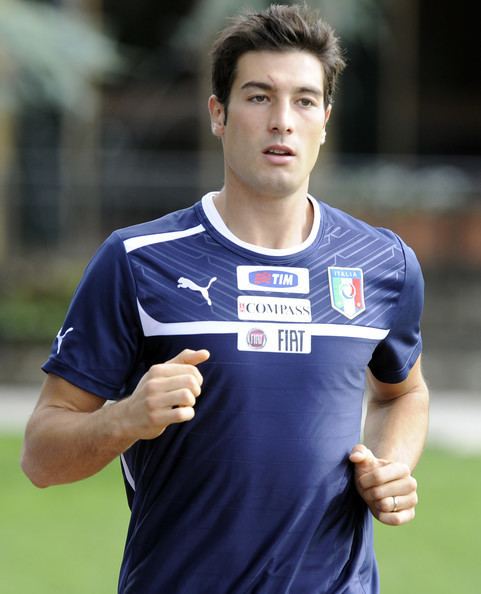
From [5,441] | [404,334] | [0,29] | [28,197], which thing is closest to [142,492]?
[404,334]

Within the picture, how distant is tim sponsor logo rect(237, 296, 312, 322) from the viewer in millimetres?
3197

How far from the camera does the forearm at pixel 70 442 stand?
3011 mm

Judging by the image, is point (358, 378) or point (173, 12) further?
point (173, 12)

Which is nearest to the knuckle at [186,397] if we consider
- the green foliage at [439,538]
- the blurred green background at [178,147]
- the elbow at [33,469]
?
the elbow at [33,469]

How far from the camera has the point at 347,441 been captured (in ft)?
10.7

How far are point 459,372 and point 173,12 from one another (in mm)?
5353

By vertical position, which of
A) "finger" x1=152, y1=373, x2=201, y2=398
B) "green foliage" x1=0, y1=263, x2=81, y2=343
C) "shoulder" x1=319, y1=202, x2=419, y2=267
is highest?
"green foliage" x1=0, y1=263, x2=81, y2=343

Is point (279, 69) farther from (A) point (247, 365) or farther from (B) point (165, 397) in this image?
(B) point (165, 397)

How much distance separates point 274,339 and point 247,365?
0.31ft

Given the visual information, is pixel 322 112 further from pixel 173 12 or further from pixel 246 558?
pixel 173 12

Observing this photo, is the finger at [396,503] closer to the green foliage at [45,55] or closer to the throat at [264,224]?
the throat at [264,224]

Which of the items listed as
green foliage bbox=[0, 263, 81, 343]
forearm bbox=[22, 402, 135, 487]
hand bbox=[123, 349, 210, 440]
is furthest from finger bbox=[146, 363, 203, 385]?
green foliage bbox=[0, 263, 81, 343]

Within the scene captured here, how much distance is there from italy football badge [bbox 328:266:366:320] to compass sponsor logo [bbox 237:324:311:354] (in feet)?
0.45

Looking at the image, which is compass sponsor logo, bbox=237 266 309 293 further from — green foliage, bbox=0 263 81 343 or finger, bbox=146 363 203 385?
green foliage, bbox=0 263 81 343
